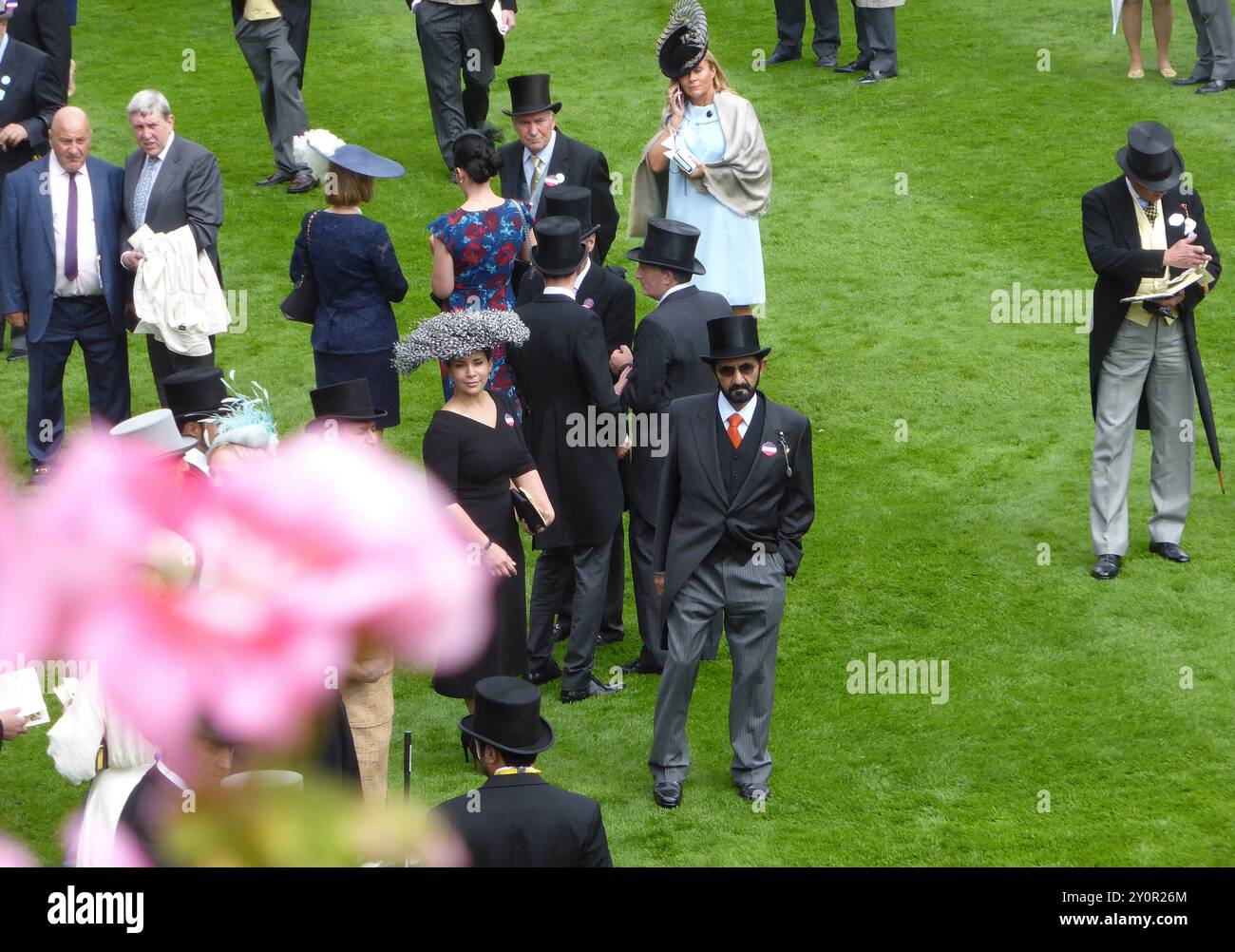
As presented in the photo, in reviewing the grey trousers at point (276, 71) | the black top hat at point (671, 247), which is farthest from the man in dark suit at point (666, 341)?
the grey trousers at point (276, 71)

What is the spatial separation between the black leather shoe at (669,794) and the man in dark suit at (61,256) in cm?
407

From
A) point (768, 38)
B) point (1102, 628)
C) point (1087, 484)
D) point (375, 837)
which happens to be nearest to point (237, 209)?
point (768, 38)

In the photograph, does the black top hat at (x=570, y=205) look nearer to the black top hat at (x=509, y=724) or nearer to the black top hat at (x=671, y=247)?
the black top hat at (x=671, y=247)

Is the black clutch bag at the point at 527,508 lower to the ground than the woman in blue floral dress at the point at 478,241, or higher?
lower

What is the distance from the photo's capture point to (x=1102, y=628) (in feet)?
26.6

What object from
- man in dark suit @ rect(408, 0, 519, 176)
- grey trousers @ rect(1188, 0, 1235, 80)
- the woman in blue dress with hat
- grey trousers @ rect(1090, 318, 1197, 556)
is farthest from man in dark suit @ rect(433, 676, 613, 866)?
grey trousers @ rect(1188, 0, 1235, 80)

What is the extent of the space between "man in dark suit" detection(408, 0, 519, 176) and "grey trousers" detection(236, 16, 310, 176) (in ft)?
3.47

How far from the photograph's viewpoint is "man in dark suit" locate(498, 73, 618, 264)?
8977mm

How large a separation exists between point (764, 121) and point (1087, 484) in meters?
5.91

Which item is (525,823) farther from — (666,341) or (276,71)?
(276,71)

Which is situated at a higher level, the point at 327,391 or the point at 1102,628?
the point at 327,391

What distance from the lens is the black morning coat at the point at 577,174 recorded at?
8977mm

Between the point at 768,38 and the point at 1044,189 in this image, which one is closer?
the point at 1044,189

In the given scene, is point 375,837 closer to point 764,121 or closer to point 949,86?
point 764,121
